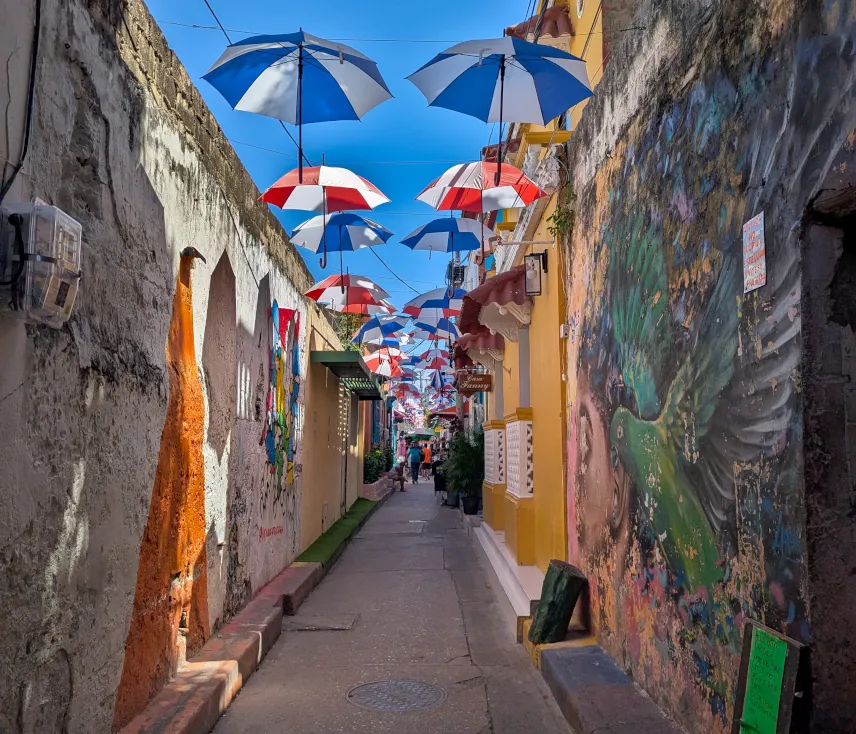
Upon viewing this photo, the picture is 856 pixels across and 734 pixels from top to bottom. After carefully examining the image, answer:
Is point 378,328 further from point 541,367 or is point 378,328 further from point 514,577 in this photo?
point 514,577

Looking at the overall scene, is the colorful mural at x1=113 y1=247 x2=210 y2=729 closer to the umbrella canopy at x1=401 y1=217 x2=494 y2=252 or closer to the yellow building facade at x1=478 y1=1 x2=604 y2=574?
the yellow building facade at x1=478 y1=1 x2=604 y2=574

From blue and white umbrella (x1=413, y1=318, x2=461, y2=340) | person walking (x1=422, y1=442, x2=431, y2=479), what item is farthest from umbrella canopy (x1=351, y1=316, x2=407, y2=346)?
person walking (x1=422, y1=442, x2=431, y2=479)

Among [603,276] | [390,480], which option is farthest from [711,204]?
[390,480]

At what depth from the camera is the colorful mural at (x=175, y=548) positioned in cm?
425

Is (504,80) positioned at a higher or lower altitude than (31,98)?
higher

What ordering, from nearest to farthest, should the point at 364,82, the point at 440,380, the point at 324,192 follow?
the point at 364,82, the point at 324,192, the point at 440,380

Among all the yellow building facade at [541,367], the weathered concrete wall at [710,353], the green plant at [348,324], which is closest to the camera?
the weathered concrete wall at [710,353]

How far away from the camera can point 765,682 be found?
114 inches

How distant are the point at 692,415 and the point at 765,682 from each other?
136 cm

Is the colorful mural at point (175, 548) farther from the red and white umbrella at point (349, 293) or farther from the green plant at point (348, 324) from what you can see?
the green plant at point (348, 324)

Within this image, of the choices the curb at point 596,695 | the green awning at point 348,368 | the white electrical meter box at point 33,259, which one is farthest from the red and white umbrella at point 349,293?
the white electrical meter box at point 33,259

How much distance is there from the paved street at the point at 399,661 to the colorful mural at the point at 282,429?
40.0 inches

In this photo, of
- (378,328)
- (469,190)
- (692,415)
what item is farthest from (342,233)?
(692,415)

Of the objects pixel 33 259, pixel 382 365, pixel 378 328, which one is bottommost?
pixel 33 259
